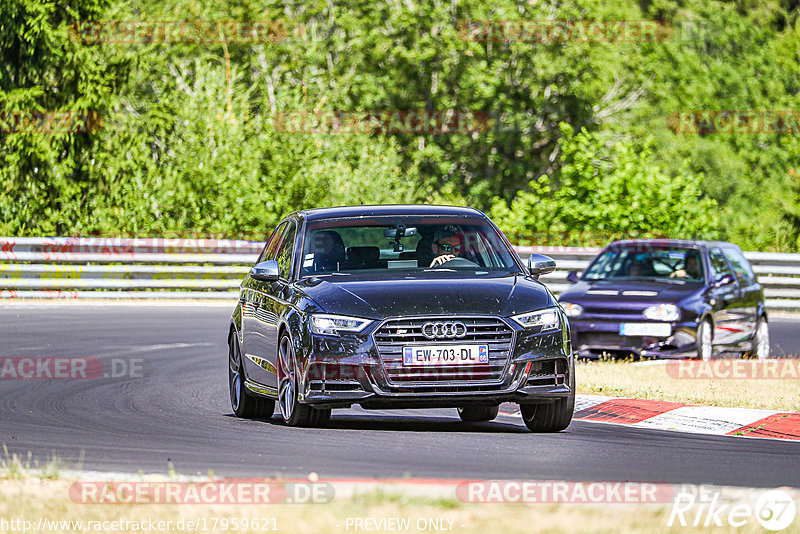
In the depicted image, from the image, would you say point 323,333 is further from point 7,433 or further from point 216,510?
point 216,510

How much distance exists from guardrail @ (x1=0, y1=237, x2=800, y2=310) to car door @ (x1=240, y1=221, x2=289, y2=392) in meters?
14.7

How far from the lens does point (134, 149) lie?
34.1 meters

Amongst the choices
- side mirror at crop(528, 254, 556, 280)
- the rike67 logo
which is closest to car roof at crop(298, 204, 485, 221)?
side mirror at crop(528, 254, 556, 280)

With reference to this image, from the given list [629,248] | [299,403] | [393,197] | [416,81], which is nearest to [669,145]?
[416,81]

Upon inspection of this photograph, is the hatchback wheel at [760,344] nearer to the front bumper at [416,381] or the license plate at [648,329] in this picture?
the license plate at [648,329]

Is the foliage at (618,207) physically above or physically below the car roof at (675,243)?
below

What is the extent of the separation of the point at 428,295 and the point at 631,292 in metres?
8.57

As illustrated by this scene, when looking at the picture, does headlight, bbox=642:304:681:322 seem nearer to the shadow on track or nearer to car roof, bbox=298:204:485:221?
the shadow on track

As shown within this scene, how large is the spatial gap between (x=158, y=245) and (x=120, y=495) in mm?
20228

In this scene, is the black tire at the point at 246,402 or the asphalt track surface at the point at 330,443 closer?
the asphalt track surface at the point at 330,443

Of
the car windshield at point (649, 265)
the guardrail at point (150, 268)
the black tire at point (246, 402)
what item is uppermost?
the car windshield at point (649, 265)

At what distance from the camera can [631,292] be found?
1802 cm

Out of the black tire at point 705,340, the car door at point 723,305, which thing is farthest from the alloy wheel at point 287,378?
the car door at point 723,305

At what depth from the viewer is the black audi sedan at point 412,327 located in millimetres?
9656
